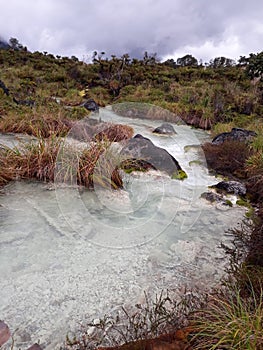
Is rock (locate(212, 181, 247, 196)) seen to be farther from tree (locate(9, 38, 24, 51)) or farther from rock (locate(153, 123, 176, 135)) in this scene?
tree (locate(9, 38, 24, 51))

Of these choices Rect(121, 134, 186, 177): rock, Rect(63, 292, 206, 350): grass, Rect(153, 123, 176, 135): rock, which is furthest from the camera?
Rect(153, 123, 176, 135): rock

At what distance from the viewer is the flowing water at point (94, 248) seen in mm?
1893

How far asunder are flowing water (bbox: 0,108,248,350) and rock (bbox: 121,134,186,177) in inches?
25.4

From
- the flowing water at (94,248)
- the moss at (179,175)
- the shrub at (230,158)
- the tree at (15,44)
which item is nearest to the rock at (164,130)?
the shrub at (230,158)

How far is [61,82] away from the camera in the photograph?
15.5 m

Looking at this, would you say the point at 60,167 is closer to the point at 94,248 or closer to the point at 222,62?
the point at 94,248

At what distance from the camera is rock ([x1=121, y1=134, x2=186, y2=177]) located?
4.86m

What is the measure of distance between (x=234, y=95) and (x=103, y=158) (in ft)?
29.4

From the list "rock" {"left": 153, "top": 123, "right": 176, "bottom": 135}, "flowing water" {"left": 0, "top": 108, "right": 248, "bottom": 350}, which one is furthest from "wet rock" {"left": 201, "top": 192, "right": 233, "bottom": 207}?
"rock" {"left": 153, "top": 123, "right": 176, "bottom": 135}

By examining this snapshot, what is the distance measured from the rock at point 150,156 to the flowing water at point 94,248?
644 millimetres

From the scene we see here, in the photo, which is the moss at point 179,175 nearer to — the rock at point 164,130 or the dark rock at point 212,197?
the dark rock at point 212,197

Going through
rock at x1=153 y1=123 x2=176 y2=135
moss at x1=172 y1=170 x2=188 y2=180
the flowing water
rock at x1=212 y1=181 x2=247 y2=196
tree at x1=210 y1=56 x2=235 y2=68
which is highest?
tree at x1=210 y1=56 x2=235 y2=68

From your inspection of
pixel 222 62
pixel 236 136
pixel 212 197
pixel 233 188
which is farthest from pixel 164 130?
pixel 222 62

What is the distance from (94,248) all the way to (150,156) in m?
2.80
